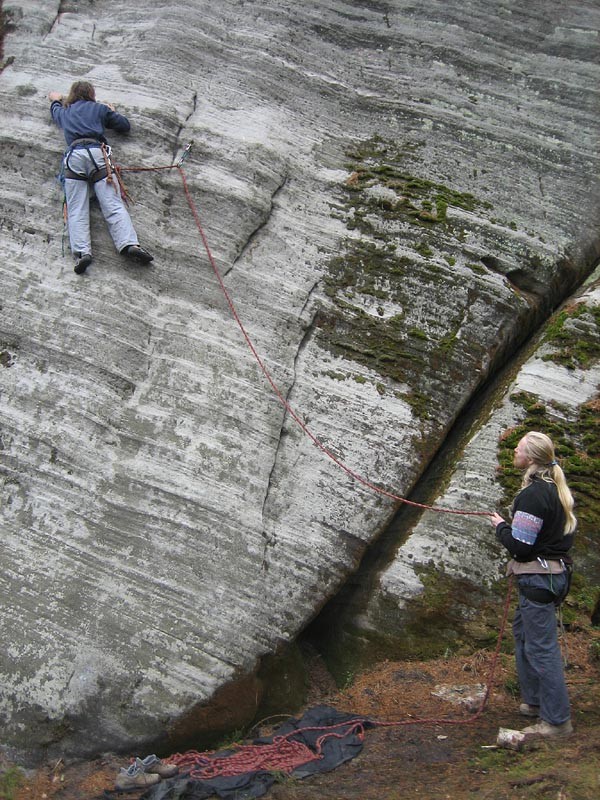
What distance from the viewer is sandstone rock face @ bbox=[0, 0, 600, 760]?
6516 mm

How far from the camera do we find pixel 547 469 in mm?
5500

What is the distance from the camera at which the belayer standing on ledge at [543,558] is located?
17.6ft

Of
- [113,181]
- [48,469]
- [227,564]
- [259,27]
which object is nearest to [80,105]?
[113,181]

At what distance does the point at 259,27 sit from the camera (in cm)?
960

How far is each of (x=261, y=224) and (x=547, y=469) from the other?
4.50 metres

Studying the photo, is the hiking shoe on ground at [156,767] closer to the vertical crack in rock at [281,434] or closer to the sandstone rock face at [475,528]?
the vertical crack in rock at [281,434]

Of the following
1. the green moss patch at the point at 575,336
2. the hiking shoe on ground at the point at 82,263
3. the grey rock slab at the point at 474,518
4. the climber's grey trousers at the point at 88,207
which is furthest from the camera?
the green moss patch at the point at 575,336

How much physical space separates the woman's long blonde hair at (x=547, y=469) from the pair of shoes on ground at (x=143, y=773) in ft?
11.6

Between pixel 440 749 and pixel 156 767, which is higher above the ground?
pixel 440 749

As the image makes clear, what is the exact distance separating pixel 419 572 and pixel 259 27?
23.6 ft

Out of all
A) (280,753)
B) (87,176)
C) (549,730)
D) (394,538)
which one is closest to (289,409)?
(394,538)

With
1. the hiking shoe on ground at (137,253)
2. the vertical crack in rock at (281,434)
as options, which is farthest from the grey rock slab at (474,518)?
the hiking shoe on ground at (137,253)

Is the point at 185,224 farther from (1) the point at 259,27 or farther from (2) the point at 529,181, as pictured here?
(2) the point at 529,181

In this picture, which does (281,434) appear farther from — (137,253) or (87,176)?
(87,176)
